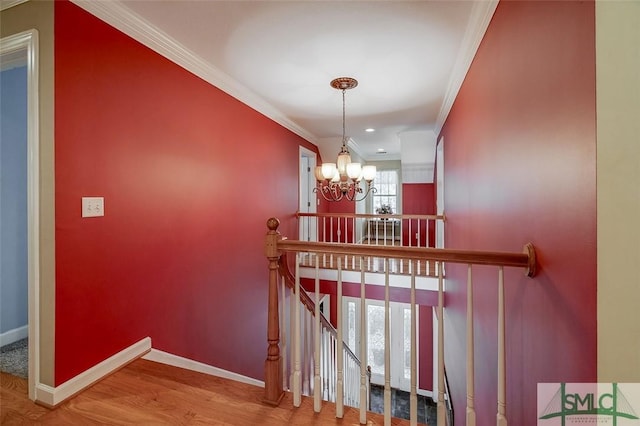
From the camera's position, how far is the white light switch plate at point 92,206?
68.5 inches

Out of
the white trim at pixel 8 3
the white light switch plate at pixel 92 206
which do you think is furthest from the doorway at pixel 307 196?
the white trim at pixel 8 3

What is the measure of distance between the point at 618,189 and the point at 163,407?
83.1 inches

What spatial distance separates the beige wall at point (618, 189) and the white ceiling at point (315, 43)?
47.2 inches

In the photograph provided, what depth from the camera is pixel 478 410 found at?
193 cm

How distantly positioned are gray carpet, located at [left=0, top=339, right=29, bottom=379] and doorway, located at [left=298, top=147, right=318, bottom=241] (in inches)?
136

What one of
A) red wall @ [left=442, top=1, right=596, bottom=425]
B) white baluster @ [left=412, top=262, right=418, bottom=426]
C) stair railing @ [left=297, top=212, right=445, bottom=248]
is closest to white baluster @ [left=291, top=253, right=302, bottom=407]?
white baluster @ [left=412, top=262, right=418, bottom=426]

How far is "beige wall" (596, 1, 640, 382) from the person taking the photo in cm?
79

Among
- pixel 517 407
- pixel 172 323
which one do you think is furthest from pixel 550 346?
pixel 172 323

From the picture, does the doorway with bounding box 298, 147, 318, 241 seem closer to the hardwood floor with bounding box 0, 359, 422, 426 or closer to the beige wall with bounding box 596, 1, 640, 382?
the hardwood floor with bounding box 0, 359, 422, 426

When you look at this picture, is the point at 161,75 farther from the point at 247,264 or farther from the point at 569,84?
the point at 569,84

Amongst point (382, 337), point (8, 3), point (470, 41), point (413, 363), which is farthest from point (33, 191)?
point (382, 337)

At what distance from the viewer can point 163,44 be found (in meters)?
2.21

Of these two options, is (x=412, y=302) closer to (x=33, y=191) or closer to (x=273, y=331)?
(x=273, y=331)

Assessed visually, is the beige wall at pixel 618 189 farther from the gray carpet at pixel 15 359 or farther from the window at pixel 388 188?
the window at pixel 388 188
